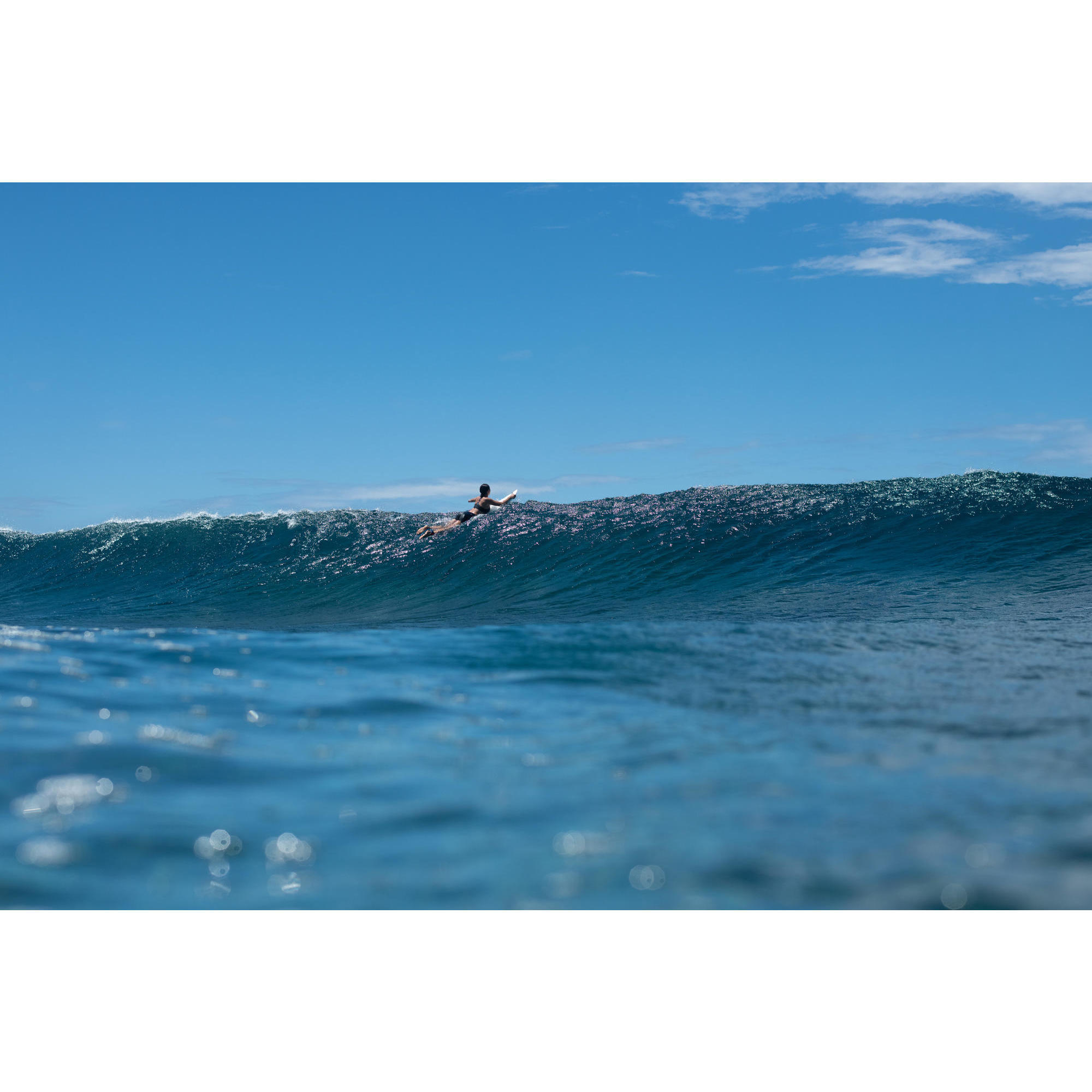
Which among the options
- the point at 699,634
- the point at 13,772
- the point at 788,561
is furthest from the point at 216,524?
the point at 13,772

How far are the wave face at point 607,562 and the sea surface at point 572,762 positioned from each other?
1.25m

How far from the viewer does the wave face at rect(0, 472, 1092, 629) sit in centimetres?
1041

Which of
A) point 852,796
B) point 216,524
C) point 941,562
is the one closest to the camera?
point 852,796

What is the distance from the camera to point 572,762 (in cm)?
339

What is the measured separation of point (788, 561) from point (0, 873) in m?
11.4

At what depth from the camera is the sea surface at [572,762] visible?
95.3 inches

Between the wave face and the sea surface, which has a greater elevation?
the wave face

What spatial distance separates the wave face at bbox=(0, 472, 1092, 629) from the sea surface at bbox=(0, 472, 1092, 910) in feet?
4.09

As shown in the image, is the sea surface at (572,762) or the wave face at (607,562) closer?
the sea surface at (572,762)

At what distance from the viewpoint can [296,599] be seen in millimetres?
13758

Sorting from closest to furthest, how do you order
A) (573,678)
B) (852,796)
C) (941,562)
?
1. (852,796)
2. (573,678)
3. (941,562)

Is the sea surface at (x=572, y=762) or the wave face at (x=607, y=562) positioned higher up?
the wave face at (x=607, y=562)

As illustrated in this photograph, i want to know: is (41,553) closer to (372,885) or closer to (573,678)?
(573,678)

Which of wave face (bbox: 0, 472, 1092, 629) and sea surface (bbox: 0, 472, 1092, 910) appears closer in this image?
sea surface (bbox: 0, 472, 1092, 910)
